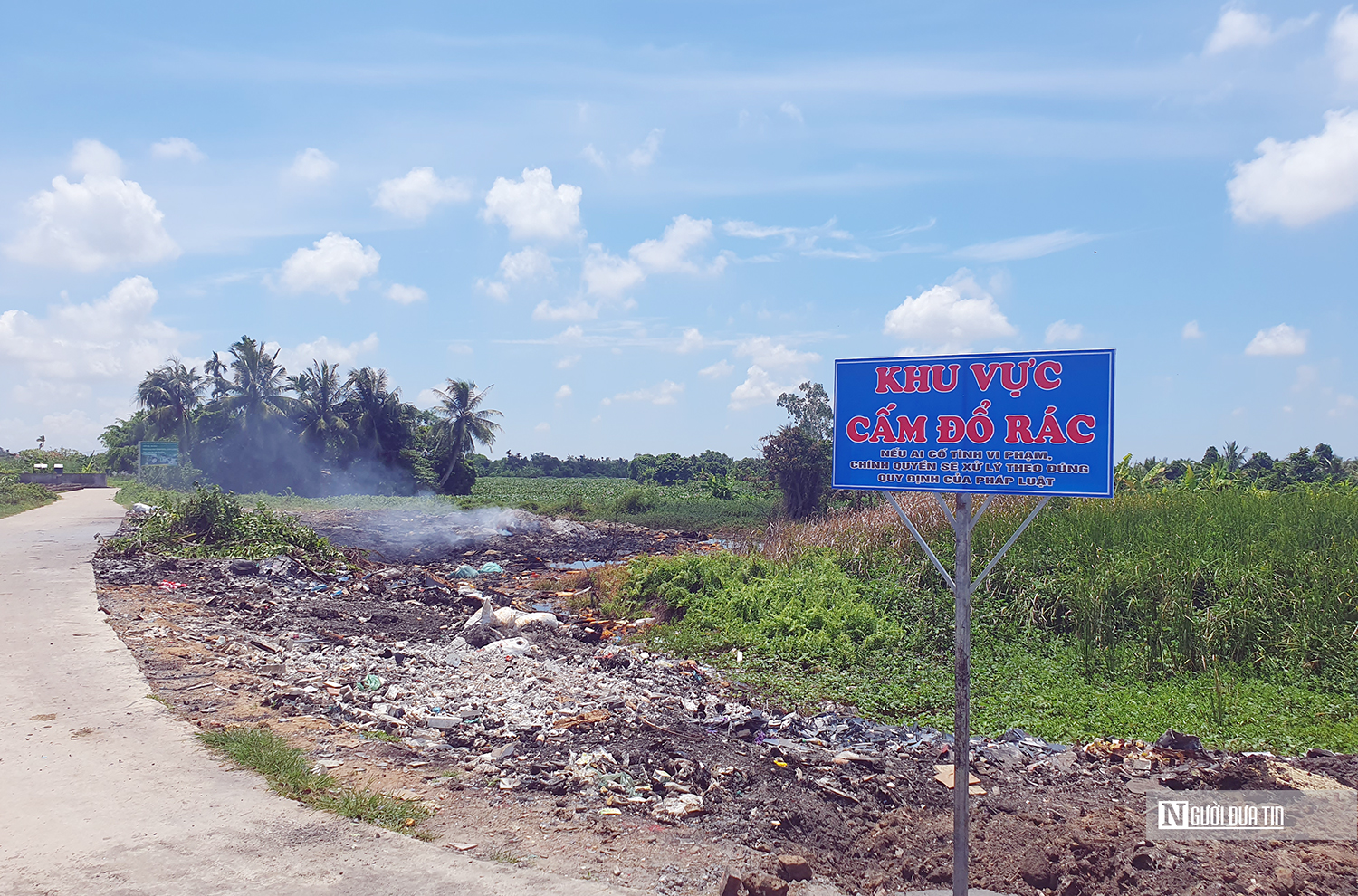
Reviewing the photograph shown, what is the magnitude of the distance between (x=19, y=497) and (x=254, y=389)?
51.4ft

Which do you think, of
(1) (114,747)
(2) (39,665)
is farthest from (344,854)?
(2) (39,665)

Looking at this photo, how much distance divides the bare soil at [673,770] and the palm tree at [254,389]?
40.9 m

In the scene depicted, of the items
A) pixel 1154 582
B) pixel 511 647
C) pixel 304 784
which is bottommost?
pixel 511 647

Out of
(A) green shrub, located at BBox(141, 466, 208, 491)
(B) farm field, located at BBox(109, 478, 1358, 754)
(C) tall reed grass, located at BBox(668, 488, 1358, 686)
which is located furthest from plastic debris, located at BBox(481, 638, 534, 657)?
(A) green shrub, located at BBox(141, 466, 208, 491)

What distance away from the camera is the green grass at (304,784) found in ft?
16.1

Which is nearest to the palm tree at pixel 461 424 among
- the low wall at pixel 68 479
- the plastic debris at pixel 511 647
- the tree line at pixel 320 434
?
the tree line at pixel 320 434

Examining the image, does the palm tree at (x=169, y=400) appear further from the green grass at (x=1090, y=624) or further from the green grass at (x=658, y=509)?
the green grass at (x=1090, y=624)

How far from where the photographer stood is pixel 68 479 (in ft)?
168

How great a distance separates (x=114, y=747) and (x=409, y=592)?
864 centimetres

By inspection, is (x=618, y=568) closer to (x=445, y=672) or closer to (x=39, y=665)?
(x=445, y=672)

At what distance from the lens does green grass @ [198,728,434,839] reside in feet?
16.1

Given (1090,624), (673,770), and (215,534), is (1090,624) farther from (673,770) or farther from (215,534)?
(215,534)

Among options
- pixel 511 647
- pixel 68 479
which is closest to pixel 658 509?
pixel 511 647

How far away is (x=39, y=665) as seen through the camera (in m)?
8.38
